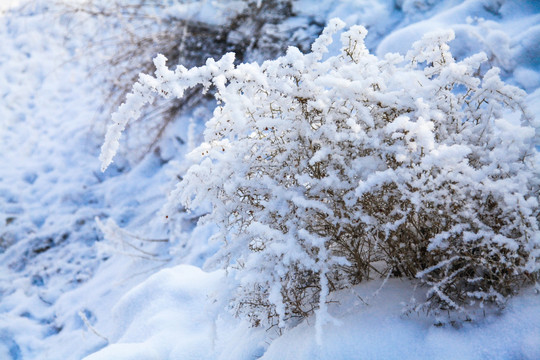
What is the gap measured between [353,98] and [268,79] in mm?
297

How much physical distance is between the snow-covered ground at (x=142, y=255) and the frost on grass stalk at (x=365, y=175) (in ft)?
0.40

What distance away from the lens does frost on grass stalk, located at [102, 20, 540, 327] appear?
1.19 m

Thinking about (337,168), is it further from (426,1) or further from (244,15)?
(244,15)

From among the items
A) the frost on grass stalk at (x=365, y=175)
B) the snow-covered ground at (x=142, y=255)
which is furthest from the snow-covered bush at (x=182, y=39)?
the frost on grass stalk at (x=365, y=175)

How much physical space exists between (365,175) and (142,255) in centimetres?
248

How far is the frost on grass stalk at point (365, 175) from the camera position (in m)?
1.19

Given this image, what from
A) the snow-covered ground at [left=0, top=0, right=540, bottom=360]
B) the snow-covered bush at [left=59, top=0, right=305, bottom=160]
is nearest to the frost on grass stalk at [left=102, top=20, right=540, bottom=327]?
the snow-covered ground at [left=0, top=0, right=540, bottom=360]

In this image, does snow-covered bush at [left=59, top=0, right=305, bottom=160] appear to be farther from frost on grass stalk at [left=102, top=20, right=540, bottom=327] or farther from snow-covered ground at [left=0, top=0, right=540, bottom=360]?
frost on grass stalk at [left=102, top=20, right=540, bottom=327]

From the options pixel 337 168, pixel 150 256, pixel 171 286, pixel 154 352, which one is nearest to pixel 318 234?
pixel 337 168

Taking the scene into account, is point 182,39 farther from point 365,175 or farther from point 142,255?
point 365,175

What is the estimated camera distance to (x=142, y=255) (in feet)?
10.7

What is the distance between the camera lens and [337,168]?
1375 millimetres

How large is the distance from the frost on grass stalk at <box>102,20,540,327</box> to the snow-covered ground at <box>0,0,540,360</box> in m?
0.12

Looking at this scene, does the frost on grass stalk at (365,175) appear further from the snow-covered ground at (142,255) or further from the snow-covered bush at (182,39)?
the snow-covered bush at (182,39)
